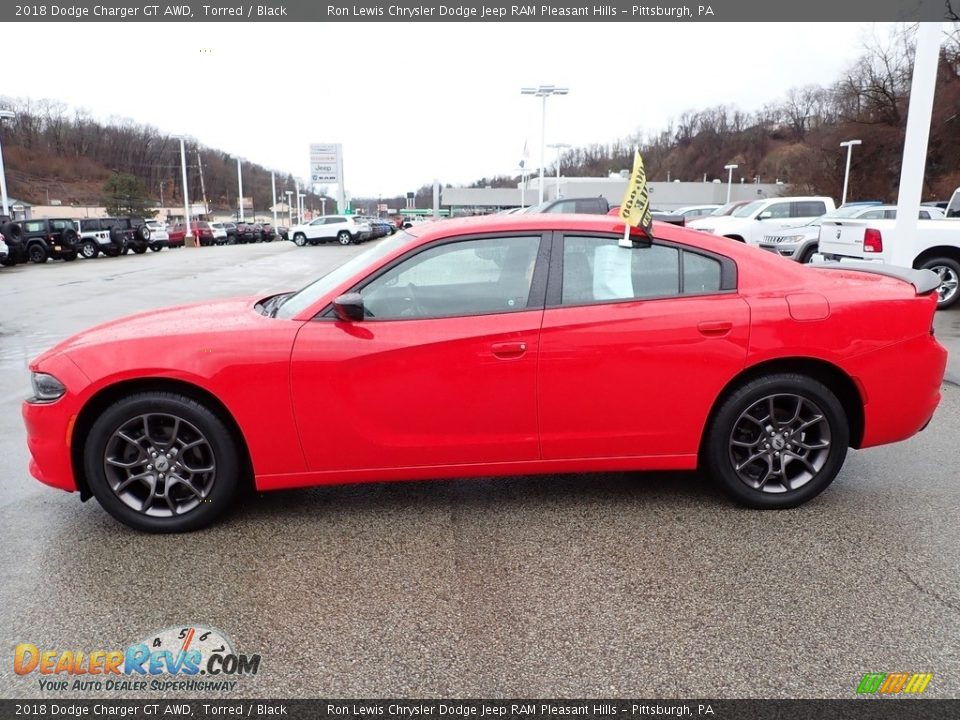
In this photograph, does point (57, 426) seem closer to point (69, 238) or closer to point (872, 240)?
point (872, 240)

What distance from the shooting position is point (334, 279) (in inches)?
158

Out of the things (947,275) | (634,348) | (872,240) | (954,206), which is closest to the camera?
(634,348)

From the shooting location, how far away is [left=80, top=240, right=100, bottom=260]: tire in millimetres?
31373

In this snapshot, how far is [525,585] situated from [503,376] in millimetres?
1025

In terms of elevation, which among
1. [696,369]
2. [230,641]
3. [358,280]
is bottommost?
[230,641]

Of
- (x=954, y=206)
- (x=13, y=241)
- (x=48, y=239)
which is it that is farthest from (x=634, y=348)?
(x=48, y=239)

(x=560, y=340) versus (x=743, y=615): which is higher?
(x=560, y=340)

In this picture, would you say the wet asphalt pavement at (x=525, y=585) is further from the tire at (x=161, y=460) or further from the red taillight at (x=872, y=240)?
the red taillight at (x=872, y=240)

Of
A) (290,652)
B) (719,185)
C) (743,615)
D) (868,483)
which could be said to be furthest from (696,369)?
(719,185)

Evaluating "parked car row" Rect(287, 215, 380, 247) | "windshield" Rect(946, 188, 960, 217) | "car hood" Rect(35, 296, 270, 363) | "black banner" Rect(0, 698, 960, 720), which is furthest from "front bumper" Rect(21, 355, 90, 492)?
"parked car row" Rect(287, 215, 380, 247)

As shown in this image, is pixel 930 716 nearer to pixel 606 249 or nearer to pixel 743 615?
pixel 743 615

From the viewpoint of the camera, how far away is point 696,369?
3729 millimetres

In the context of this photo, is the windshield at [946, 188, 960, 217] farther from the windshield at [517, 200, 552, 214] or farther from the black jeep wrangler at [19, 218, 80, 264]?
the black jeep wrangler at [19, 218, 80, 264]

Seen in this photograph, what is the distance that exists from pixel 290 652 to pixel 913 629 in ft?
8.04
